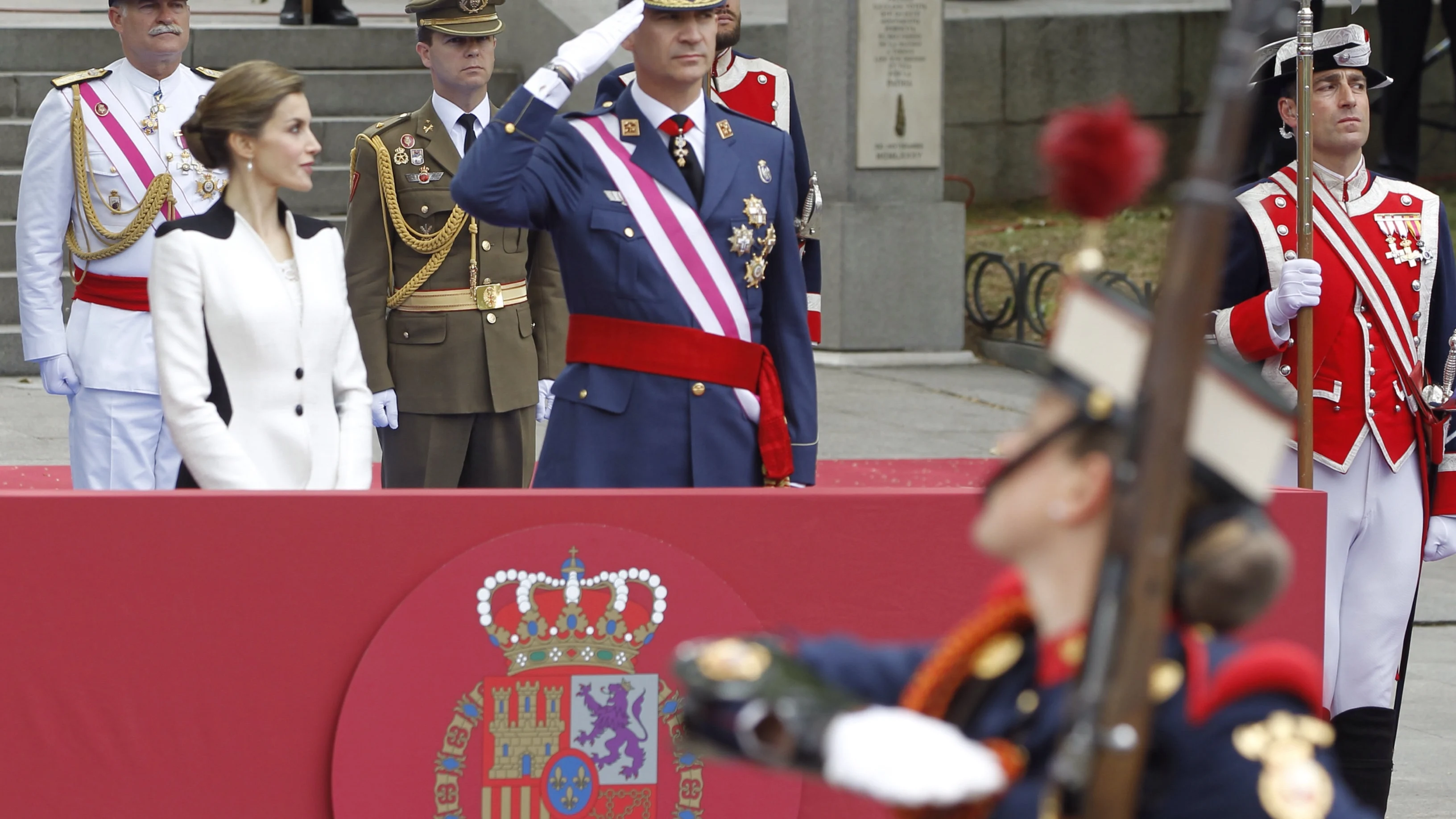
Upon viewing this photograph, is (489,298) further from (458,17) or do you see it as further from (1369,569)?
(1369,569)

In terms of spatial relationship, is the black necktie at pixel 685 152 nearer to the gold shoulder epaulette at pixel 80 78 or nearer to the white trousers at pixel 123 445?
the white trousers at pixel 123 445

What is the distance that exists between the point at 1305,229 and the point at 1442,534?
33.3 inches

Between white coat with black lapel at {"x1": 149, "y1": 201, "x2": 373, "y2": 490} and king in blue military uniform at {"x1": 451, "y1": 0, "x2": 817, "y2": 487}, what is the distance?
39cm

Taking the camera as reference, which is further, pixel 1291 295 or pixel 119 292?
pixel 119 292

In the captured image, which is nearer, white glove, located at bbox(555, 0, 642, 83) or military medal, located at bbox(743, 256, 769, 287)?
white glove, located at bbox(555, 0, 642, 83)

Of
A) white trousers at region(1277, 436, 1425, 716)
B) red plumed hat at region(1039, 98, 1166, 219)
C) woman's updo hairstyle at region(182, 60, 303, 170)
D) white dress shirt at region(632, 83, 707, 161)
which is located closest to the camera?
red plumed hat at region(1039, 98, 1166, 219)

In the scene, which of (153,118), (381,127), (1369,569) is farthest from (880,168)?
(1369,569)

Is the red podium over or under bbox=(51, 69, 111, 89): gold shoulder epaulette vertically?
under

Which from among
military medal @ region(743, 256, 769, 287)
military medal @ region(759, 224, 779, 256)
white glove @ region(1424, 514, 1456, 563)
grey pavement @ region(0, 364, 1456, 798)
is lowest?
grey pavement @ region(0, 364, 1456, 798)

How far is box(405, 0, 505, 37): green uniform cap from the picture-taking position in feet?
16.4

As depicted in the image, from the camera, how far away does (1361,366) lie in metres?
4.56

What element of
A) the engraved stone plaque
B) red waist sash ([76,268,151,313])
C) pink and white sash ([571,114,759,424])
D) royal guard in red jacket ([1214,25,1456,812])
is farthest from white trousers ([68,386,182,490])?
the engraved stone plaque

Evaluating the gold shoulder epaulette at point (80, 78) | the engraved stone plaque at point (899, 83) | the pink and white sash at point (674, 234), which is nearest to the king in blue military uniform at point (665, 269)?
the pink and white sash at point (674, 234)

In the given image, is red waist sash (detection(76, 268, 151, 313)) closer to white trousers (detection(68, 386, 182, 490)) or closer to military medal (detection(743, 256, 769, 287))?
white trousers (detection(68, 386, 182, 490))
